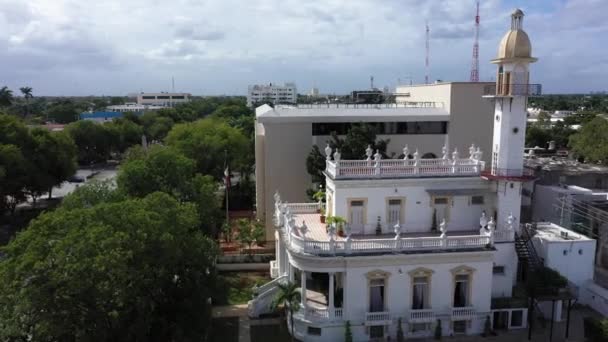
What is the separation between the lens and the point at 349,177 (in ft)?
87.0

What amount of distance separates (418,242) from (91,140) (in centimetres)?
7574

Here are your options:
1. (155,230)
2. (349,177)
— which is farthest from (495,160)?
(155,230)

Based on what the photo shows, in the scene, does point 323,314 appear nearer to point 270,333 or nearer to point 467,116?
point 270,333

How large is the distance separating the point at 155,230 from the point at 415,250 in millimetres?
12753

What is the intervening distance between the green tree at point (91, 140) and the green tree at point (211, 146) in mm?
30412

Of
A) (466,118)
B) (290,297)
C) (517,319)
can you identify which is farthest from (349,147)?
(517,319)

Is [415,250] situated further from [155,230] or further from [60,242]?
[60,242]

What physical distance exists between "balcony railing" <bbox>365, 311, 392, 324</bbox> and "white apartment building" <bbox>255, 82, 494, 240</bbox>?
16.2m

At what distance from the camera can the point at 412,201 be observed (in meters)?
27.1

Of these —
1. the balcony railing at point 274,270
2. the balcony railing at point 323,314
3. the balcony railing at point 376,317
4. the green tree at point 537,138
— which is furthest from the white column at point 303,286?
the green tree at point 537,138

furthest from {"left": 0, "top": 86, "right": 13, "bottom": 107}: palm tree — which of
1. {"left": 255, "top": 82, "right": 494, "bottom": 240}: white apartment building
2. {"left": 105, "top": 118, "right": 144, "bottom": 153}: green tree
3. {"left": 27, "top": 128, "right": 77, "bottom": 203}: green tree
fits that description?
{"left": 255, "top": 82, "right": 494, "bottom": 240}: white apartment building

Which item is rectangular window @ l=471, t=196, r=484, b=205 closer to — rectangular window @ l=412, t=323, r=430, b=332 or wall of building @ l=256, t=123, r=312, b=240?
rectangular window @ l=412, t=323, r=430, b=332

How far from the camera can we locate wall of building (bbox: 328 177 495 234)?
26.7 metres

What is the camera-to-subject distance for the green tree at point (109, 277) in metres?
18.4
